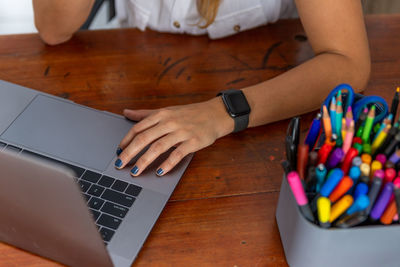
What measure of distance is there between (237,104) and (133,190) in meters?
0.25

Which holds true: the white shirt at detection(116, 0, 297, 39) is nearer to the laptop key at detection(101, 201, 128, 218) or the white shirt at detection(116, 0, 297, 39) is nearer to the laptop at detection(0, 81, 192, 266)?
the laptop at detection(0, 81, 192, 266)

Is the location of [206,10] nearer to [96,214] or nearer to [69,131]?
[69,131]

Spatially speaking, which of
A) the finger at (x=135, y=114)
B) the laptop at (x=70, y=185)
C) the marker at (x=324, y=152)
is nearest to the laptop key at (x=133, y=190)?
the laptop at (x=70, y=185)

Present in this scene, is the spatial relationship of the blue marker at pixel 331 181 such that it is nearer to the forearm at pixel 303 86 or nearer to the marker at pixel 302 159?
the marker at pixel 302 159

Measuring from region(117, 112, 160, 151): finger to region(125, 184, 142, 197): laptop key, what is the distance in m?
0.08

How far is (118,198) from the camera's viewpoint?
60cm

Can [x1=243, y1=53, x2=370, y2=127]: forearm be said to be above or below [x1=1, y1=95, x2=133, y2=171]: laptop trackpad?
below

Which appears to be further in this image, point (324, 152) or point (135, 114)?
point (135, 114)

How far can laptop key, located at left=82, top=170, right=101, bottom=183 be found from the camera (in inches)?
24.6

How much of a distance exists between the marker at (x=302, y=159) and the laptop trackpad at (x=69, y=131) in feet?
0.99

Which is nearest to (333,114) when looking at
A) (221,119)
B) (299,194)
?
(299,194)

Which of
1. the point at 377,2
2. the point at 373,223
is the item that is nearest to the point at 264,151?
the point at 373,223

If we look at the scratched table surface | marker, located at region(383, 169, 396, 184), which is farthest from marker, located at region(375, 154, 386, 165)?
the scratched table surface

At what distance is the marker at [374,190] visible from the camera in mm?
438
